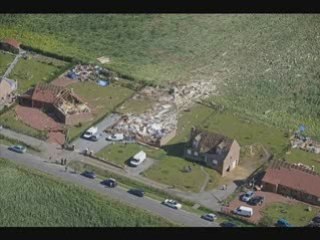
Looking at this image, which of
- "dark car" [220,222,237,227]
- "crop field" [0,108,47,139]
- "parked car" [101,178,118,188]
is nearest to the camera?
"dark car" [220,222,237,227]

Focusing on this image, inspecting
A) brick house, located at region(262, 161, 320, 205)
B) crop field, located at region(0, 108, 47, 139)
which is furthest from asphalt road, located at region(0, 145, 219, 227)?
brick house, located at region(262, 161, 320, 205)

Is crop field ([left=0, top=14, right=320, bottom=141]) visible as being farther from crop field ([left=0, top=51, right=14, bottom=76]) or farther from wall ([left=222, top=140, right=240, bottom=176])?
wall ([left=222, top=140, right=240, bottom=176])

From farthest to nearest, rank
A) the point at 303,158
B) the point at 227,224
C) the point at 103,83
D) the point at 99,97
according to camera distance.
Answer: the point at 103,83, the point at 99,97, the point at 303,158, the point at 227,224

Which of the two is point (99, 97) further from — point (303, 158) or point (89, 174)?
point (303, 158)

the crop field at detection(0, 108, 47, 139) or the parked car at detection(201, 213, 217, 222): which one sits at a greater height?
the crop field at detection(0, 108, 47, 139)

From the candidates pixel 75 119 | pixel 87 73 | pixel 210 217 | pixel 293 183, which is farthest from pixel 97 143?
pixel 293 183

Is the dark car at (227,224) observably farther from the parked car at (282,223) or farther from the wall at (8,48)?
the wall at (8,48)

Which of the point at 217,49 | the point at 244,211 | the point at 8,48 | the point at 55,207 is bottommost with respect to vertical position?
the point at 55,207

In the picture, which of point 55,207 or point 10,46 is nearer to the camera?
point 55,207

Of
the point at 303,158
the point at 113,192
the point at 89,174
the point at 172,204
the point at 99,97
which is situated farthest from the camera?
the point at 99,97
